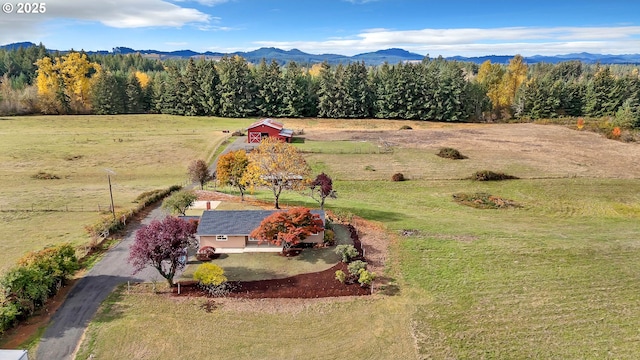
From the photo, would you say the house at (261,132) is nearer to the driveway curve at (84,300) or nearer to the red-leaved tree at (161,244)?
the driveway curve at (84,300)

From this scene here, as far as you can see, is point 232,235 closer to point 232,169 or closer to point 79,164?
point 232,169

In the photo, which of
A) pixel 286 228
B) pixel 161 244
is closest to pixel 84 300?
pixel 161 244

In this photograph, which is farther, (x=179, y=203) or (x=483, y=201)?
(x=483, y=201)

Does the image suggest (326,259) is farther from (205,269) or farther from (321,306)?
(205,269)

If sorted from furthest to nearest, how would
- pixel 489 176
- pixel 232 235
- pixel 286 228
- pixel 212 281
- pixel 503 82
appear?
pixel 503 82 → pixel 489 176 → pixel 232 235 → pixel 286 228 → pixel 212 281

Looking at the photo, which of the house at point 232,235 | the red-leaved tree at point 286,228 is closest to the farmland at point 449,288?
the red-leaved tree at point 286,228

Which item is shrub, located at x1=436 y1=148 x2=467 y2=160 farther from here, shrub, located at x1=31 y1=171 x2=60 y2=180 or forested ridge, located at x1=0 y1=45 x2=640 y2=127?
shrub, located at x1=31 y1=171 x2=60 y2=180
